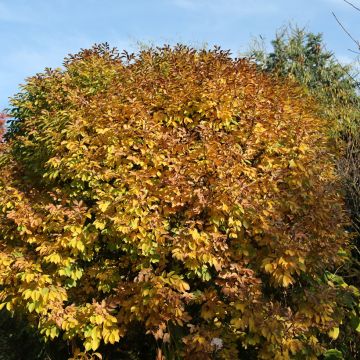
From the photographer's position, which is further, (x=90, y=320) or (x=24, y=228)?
(x=24, y=228)

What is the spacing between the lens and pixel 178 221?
13.9ft

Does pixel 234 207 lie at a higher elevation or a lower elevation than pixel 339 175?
lower

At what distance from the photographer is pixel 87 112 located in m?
4.50

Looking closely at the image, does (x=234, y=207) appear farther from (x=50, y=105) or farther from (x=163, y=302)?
(x=50, y=105)

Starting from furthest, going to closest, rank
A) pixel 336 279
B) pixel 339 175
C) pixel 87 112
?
pixel 339 175, pixel 336 279, pixel 87 112

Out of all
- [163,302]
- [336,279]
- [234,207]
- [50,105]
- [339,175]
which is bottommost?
[163,302]

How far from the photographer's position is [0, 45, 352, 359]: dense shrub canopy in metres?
3.94

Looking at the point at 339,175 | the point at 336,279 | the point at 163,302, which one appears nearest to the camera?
the point at 163,302

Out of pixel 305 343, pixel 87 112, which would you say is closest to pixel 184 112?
pixel 87 112

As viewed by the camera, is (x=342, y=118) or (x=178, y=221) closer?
(x=178, y=221)

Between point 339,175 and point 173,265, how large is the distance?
266cm

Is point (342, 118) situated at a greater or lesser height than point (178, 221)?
greater

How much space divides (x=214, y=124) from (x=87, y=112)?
121 cm

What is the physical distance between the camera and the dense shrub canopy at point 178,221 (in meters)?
3.94
